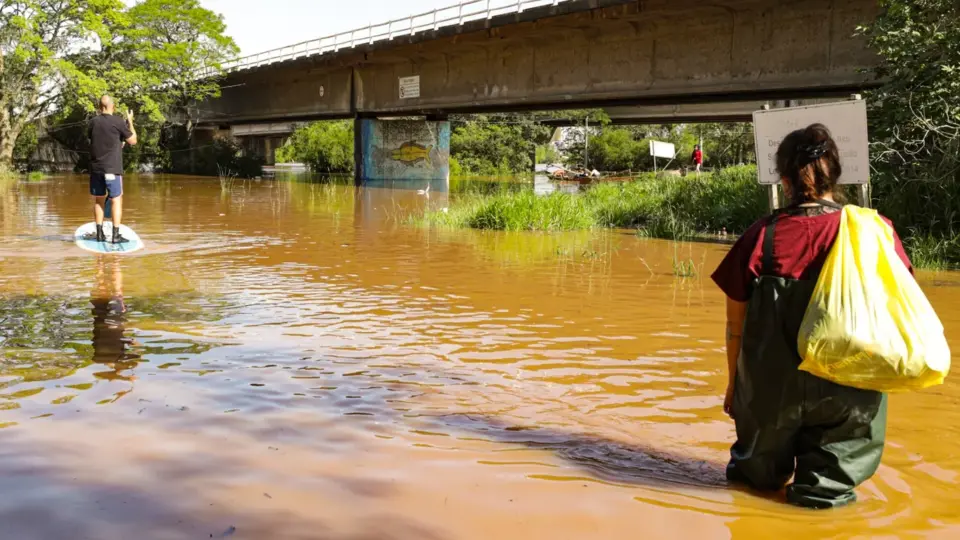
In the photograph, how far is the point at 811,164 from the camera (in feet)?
11.4

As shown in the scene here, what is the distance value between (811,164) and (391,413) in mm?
2583

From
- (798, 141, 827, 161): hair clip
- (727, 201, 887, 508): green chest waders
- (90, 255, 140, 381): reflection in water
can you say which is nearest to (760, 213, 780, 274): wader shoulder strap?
(727, 201, 887, 508): green chest waders

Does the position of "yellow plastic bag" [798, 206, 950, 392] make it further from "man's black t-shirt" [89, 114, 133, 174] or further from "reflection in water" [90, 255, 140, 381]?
"man's black t-shirt" [89, 114, 133, 174]

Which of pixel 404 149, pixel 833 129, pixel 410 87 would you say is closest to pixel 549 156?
pixel 404 149

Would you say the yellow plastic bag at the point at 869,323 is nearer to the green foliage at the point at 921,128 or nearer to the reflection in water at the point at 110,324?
the reflection in water at the point at 110,324

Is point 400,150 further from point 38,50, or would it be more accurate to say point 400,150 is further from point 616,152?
point 616,152

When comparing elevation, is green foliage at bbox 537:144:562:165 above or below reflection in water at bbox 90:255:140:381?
above

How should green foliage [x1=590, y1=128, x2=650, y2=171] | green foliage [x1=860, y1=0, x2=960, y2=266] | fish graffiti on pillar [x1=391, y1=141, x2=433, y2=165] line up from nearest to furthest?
green foliage [x1=860, y1=0, x2=960, y2=266] < fish graffiti on pillar [x1=391, y1=141, x2=433, y2=165] < green foliage [x1=590, y1=128, x2=650, y2=171]

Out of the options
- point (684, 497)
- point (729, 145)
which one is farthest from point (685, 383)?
point (729, 145)

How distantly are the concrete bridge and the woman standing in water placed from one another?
1471 centimetres

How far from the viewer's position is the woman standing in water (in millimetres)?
3418

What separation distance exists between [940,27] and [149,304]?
12413 mm

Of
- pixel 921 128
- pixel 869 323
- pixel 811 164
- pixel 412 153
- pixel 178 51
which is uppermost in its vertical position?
pixel 178 51

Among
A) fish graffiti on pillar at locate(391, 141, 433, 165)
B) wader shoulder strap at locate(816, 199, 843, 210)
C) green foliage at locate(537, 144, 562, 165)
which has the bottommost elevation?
wader shoulder strap at locate(816, 199, 843, 210)
